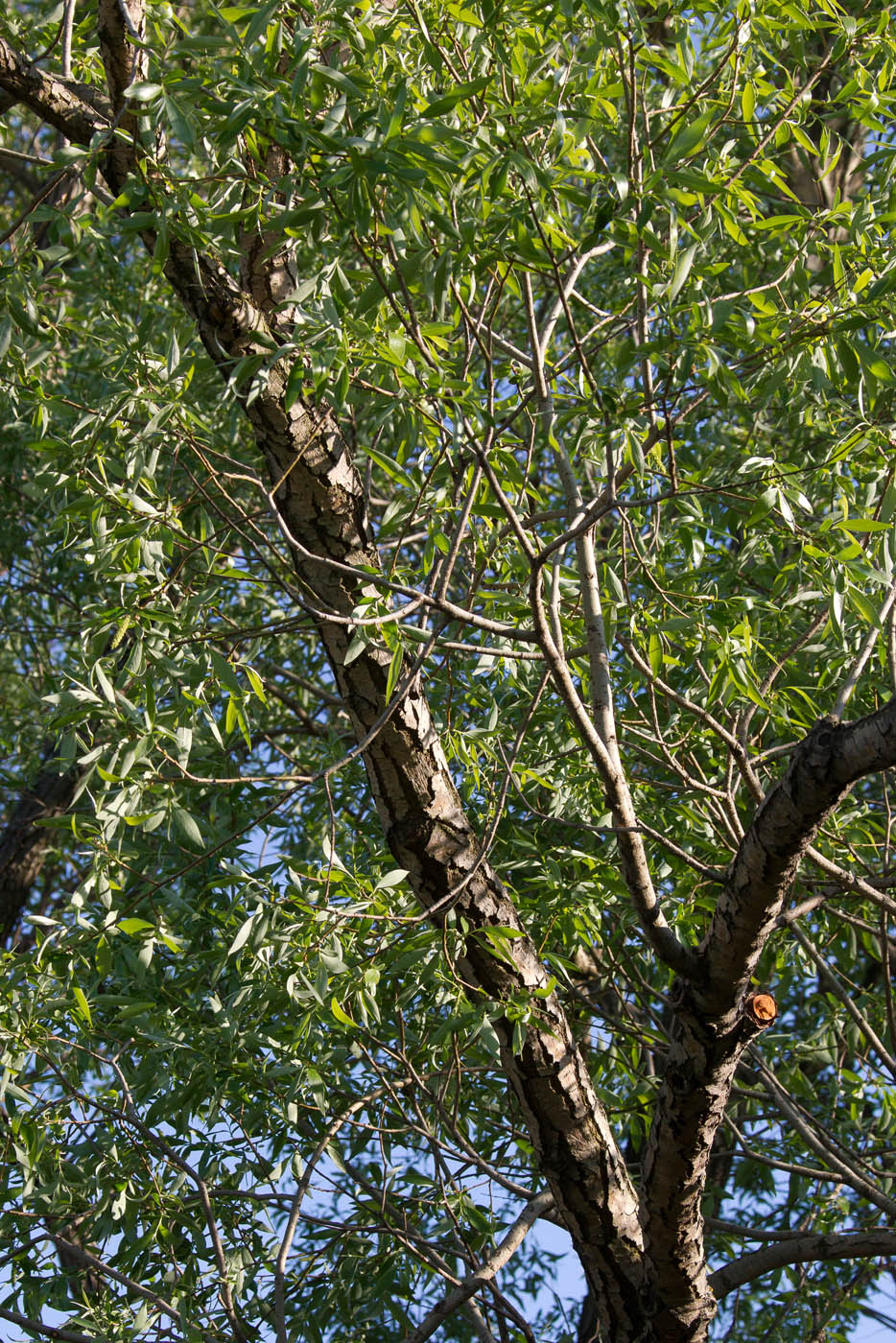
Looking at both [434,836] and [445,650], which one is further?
[445,650]

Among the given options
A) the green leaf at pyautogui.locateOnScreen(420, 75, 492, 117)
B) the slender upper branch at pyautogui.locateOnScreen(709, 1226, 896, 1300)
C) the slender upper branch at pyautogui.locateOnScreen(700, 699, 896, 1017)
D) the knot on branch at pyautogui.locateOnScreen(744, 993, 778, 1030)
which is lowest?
the slender upper branch at pyautogui.locateOnScreen(709, 1226, 896, 1300)

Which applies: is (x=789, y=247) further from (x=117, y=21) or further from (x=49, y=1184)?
(x=49, y=1184)

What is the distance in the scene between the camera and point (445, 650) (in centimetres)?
351

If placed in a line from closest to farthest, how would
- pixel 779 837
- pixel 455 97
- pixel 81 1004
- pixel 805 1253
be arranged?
pixel 455 97 < pixel 779 837 < pixel 81 1004 < pixel 805 1253

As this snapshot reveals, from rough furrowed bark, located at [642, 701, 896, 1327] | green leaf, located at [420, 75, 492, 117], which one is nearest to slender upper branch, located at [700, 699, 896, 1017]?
rough furrowed bark, located at [642, 701, 896, 1327]

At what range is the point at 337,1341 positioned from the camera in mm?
3588

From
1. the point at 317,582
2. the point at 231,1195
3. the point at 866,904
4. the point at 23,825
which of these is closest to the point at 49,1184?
the point at 231,1195

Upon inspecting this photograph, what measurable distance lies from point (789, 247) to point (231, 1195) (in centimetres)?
308

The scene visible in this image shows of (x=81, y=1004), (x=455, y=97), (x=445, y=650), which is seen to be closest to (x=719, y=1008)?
(x=445, y=650)

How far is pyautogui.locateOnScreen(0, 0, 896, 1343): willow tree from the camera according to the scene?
8.45 feet

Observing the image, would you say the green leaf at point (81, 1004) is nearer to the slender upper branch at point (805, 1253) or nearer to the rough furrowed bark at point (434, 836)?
the rough furrowed bark at point (434, 836)

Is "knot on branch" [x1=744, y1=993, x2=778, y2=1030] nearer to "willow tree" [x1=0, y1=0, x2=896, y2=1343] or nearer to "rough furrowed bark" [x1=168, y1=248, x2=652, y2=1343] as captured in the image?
"willow tree" [x1=0, y1=0, x2=896, y2=1343]

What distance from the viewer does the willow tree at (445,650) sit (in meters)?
2.57

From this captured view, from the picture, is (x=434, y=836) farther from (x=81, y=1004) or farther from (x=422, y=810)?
(x=81, y=1004)
